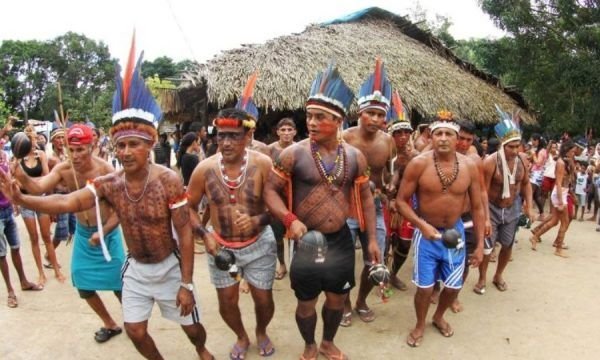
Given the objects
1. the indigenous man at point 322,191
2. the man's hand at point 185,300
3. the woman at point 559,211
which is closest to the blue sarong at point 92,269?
the man's hand at point 185,300

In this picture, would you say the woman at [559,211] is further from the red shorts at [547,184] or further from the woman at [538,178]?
the red shorts at [547,184]

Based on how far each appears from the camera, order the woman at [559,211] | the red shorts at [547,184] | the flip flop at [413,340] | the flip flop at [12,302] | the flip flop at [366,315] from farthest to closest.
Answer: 1. the red shorts at [547,184]
2. the woman at [559,211]
3. the flip flop at [12,302]
4. the flip flop at [366,315]
5. the flip flop at [413,340]

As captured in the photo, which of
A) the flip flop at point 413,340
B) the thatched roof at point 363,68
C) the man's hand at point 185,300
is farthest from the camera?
the thatched roof at point 363,68

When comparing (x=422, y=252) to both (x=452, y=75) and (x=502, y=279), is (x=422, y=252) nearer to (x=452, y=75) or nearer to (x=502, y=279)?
(x=502, y=279)

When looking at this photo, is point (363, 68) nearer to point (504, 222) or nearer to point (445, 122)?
point (504, 222)

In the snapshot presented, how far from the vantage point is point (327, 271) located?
3.05 metres

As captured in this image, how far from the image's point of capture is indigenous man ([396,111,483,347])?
3.61 m

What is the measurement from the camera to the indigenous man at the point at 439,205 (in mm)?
3613

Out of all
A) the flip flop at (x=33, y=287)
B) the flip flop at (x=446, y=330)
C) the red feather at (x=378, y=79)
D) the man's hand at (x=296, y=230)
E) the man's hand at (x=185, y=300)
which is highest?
the red feather at (x=378, y=79)

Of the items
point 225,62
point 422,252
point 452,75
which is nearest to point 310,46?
point 225,62

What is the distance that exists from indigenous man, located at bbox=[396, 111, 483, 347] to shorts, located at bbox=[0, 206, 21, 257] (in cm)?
391

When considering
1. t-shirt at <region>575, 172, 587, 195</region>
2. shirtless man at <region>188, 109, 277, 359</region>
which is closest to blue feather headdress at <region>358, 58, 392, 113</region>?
shirtless man at <region>188, 109, 277, 359</region>

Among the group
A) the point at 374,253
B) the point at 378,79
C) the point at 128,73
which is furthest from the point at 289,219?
the point at 378,79

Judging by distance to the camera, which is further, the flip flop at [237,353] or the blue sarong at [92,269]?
the blue sarong at [92,269]
